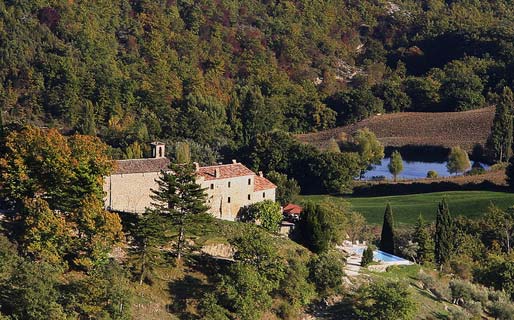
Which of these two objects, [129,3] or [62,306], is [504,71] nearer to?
[129,3]

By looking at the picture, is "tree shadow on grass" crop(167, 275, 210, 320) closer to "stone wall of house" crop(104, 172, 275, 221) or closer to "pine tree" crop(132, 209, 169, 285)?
"pine tree" crop(132, 209, 169, 285)

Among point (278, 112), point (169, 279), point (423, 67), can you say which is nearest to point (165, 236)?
point (169, 279)

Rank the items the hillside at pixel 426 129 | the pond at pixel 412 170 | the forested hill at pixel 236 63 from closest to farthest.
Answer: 1. the pond at pixel 412 170
2. the forested hill at pixel 236 63
3. the hillside at pixel 426 129

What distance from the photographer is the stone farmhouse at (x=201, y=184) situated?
182 ft

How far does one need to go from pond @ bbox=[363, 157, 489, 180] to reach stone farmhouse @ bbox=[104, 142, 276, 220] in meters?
40.0

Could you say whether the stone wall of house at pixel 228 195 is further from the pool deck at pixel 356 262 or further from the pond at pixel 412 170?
the pond at pixel 412 170

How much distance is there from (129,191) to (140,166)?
1692 mm

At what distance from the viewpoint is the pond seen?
4035 inches

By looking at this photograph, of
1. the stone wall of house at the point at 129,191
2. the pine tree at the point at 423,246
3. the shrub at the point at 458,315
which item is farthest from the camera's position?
the pine tree at the point at 423,246

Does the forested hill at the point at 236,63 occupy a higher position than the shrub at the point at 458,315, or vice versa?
the forested hill at the point at 236,63

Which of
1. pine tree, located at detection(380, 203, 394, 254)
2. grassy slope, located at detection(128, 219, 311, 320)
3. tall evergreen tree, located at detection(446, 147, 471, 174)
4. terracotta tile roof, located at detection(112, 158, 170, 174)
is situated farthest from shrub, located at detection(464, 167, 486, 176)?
terracotta tile roof, located at detection(112, 158, 170, 174)

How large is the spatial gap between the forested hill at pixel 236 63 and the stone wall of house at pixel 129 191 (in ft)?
112

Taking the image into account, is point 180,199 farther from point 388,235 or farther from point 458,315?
point 388,235

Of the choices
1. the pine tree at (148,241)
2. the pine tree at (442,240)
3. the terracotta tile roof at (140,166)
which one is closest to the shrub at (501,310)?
the pine tree at (442,240)
